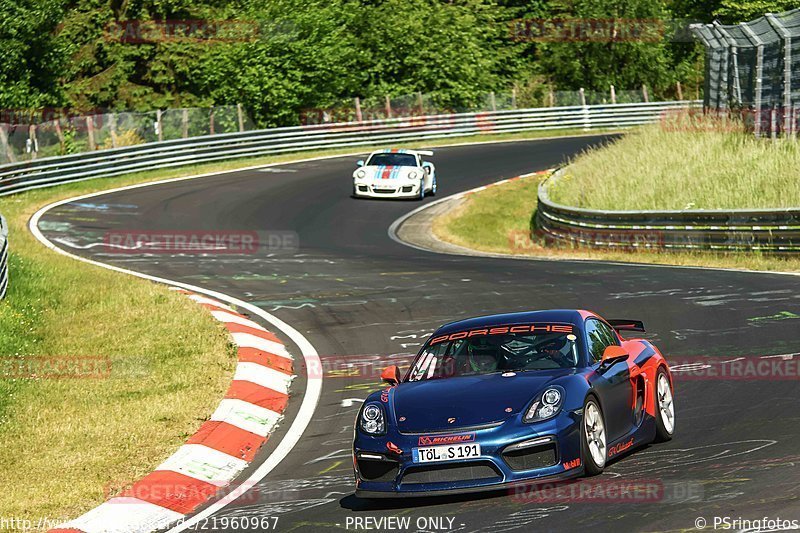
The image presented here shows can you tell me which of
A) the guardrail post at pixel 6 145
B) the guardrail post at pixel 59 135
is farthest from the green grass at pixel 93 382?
the guardrail post at pixel 59 135

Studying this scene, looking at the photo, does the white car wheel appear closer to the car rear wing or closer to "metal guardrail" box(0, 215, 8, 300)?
the car rear wing

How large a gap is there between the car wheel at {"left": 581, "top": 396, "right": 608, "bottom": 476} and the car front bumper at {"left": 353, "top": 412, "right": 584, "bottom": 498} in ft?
0.26

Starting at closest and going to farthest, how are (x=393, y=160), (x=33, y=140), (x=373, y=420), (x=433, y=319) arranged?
(x=373, y=420) → (x=433, y=319) → (x=393, y=160) → (x=33, y=140)

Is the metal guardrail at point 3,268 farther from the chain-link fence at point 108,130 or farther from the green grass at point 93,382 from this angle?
the chain-link fence at point 108,130

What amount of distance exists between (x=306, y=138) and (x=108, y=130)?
27.1 ft

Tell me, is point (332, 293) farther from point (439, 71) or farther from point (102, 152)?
point (439, 71)

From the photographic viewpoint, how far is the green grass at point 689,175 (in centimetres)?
2309

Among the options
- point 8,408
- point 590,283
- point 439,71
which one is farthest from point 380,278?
point 439,71

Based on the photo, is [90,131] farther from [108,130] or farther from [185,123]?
[185,123]

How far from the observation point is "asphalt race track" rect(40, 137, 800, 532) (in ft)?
24.0

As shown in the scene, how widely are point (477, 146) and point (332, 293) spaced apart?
93.5 feet

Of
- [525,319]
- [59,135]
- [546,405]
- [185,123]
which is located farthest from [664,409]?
[185,123]

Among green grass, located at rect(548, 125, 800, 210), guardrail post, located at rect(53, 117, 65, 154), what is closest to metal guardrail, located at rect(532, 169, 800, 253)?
green grass, located at rect(548, 125, 800, 210)

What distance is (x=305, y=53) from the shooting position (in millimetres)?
50406
